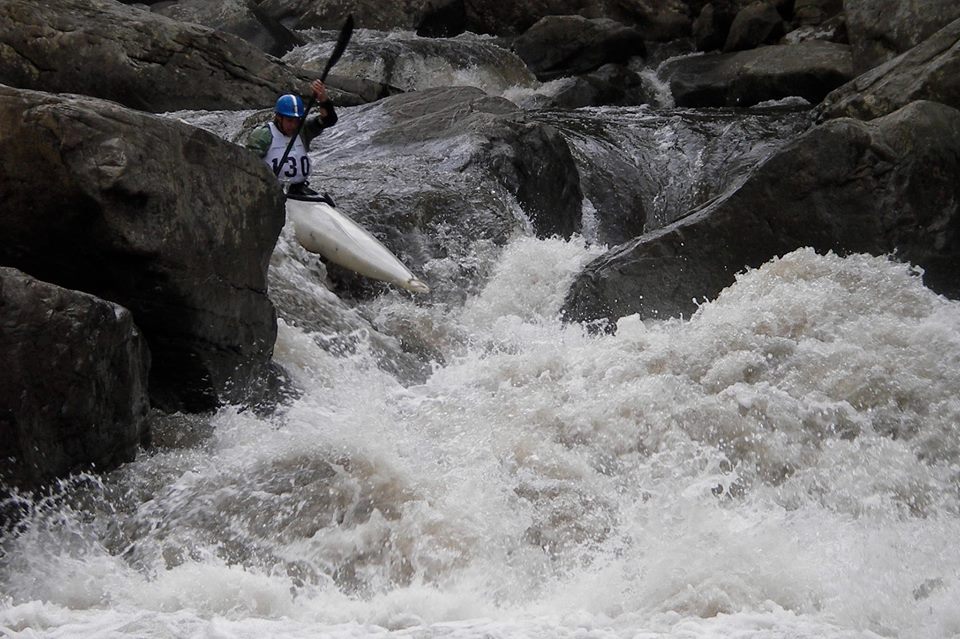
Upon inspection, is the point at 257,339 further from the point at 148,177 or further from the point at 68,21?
the point at 68,21

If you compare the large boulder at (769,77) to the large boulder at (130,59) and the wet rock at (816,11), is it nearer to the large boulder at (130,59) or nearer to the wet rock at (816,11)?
the wet rock at (816,11)

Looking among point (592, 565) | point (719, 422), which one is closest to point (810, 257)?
point (719, 422)

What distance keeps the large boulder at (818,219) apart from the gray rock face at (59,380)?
3179 millimetres

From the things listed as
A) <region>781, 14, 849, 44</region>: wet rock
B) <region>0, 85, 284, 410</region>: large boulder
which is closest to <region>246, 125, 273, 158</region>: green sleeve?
<region>0, 85, 284, 410</region>: large boulder

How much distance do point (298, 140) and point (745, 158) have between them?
388 cm

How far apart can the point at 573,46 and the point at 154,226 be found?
12.0m

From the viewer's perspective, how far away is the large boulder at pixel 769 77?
12359mm

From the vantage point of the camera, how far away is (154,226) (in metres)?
4.42

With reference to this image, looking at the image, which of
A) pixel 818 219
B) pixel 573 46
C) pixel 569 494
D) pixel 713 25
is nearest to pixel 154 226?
pixel 569 494

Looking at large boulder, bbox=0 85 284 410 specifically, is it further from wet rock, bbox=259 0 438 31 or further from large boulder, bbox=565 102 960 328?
wet rock, bbox=259 0 438 31

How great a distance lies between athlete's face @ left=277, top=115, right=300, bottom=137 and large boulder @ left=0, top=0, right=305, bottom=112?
10.3 feet

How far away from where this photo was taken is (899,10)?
1130cm

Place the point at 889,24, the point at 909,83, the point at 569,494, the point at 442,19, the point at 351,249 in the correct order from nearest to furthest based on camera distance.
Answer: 1. the point at 569,494
2. the point at 351,249
3. the point at 909,83
4. the point at 889,24
5. the point at 442,19

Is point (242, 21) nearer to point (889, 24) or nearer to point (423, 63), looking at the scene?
point (423, 63)
